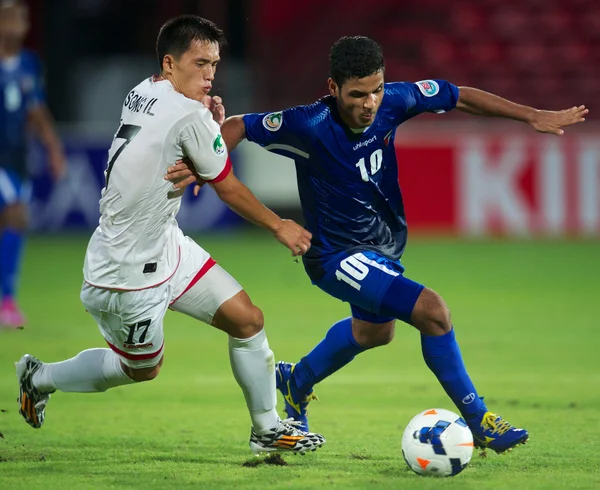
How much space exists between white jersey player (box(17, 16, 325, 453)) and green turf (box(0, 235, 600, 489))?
0.42 metres

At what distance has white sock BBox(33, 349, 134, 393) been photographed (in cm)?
534

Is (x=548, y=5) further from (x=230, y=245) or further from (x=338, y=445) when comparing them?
(x=338, y=445)

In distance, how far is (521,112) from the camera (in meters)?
5.59

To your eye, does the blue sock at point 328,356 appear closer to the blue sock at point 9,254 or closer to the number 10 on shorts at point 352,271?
the number 10 on shorts at point 352,271

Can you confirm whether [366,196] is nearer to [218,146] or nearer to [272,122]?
[272,122]

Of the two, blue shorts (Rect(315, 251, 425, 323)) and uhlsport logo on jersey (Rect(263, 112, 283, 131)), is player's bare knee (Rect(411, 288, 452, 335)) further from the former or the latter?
uhlsport logo on jersey (Rect(263, 112, 283, 131))

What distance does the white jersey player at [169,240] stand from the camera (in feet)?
15.8

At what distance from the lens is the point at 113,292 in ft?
16.4

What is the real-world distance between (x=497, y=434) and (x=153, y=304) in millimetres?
1696

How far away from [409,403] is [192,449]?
1674mm

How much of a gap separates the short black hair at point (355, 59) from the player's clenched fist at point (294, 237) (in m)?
0.89

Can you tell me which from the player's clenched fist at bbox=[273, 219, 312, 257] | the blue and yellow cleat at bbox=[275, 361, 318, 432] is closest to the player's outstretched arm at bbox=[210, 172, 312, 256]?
the player's clenched fist at bbox=[273, 219, 312, 257]

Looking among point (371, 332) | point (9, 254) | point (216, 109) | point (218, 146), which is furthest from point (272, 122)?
point (9, 254)

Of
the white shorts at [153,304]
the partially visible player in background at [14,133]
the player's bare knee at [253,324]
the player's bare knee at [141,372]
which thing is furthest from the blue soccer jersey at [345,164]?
the partially visible player in background at [14,133]
